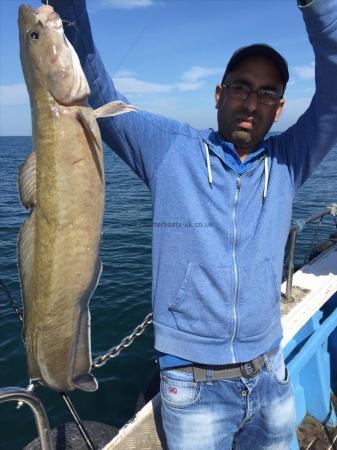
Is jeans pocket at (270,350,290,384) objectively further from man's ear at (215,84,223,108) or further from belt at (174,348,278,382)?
man's ear at (215,84,223,108)

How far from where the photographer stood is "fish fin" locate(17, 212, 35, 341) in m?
2.07

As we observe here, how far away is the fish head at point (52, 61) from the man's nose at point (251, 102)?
92cm

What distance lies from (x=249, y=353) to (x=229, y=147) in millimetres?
1223

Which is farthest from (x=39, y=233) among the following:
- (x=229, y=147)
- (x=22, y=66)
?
(x=229, y=147)

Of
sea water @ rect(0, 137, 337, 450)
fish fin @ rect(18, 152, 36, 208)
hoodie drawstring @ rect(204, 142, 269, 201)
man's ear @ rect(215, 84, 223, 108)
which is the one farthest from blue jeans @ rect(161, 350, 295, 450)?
sea water @ rect(0, 137, 337, 450)

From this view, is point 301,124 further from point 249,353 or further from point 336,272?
point 336,272

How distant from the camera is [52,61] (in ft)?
Answer: 6.86

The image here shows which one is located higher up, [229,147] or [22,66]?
[22,66]

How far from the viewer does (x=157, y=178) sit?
2.42 meters

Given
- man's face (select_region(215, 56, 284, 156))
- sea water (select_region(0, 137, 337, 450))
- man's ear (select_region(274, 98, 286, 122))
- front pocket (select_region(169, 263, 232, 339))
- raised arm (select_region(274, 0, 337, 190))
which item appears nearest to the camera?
raised arm (select_region(274, 0, 337, 190))

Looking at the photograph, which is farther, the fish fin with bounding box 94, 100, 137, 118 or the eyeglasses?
the eyeglasses

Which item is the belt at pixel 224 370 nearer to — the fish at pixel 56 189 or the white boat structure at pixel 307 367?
the fish at pixel 56 189

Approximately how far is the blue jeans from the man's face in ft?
4.53

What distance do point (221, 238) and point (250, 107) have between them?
30.6 inches
